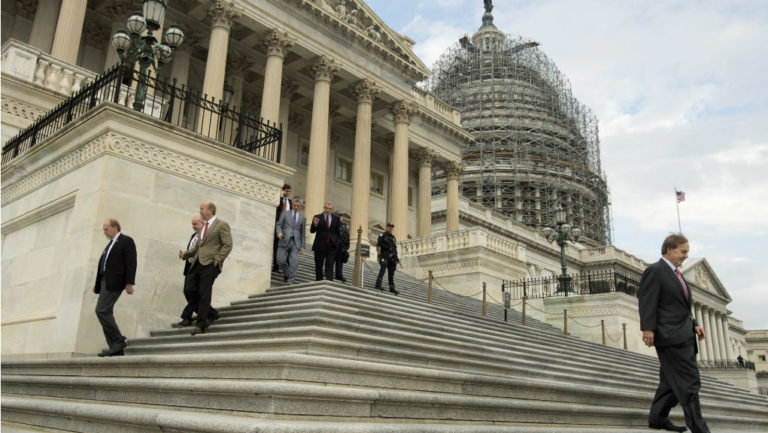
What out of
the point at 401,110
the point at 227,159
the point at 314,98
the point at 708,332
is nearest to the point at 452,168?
the point at 401,110

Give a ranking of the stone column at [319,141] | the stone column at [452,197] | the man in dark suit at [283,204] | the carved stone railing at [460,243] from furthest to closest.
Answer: the stone column at [452,197] → the stone column at [319,141] → the carved stone railing at [460,243] → the man in dark suit at [283,204]

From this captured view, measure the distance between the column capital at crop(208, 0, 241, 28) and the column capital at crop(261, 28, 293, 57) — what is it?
75.3 inches

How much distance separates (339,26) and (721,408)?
2295 centimetres

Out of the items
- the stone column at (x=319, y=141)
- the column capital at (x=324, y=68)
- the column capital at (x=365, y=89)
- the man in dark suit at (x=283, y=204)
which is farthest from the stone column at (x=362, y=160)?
the man in dark suit at (x=283, y=204)

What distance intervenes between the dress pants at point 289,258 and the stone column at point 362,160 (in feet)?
48.3

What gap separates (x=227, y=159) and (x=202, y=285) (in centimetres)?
325

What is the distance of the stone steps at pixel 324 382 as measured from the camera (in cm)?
441

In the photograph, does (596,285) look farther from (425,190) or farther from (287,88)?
(287,88)

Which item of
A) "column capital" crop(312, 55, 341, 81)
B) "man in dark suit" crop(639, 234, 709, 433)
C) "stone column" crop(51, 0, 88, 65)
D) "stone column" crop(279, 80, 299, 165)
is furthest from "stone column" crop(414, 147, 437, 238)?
"man in dark suit" crop(639, 234, 709, 433)

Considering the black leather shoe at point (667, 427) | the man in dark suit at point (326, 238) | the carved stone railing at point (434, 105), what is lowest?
the black leather shoe at point (667, 427)

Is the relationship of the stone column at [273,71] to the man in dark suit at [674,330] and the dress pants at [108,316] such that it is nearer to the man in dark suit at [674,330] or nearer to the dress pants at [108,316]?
the dress pants at [108,316]

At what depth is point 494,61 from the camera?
3054 inches

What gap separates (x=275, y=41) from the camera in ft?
83.5

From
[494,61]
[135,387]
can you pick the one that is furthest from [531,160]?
[135,387]
